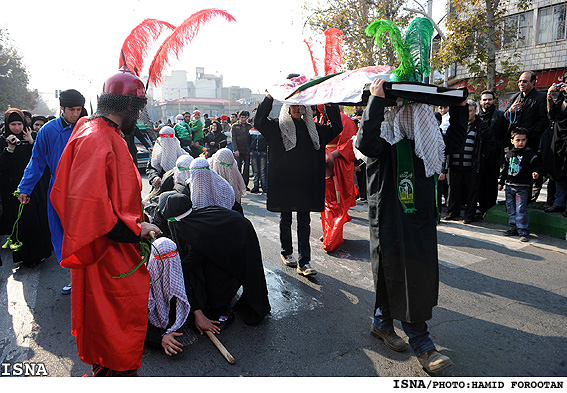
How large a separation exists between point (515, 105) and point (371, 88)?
560cm

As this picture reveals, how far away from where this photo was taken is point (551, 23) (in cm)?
1809

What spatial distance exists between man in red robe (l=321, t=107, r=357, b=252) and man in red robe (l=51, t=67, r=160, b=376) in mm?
3445

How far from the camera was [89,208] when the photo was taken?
2.03 meters

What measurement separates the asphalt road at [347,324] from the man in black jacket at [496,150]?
6.80ft

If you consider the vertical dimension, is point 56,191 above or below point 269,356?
above

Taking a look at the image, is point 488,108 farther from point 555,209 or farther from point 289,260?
point 289,260

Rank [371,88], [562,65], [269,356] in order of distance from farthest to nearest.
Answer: [562,65]
[269,356]
[371,88]

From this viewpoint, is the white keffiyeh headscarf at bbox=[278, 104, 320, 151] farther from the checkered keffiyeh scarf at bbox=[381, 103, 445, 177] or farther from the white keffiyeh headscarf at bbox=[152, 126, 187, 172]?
the white keffiyeh headscarf at bbox=[152, 126, 187, 172]

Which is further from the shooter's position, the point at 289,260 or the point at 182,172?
the point at 289,260

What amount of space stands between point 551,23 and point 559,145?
50.3ft

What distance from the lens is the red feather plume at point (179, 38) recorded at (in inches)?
210

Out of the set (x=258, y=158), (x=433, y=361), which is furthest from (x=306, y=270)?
(x=258, y=158)

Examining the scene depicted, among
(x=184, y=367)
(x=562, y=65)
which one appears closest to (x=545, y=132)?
(x=184, y=367)

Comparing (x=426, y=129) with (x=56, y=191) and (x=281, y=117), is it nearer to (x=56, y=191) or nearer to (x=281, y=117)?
(x=281, y=117)
